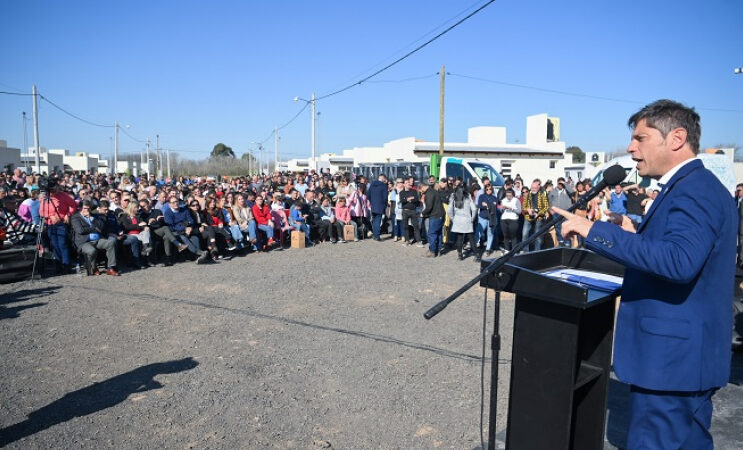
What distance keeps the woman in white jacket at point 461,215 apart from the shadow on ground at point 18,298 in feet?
25.3

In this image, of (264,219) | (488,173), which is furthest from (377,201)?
(488,173)

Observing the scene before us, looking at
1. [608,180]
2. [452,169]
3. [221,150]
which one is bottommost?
[608,180]

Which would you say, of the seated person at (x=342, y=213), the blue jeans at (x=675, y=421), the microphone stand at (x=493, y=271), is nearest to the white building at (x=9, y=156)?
the seated person at (x=342, y=213)

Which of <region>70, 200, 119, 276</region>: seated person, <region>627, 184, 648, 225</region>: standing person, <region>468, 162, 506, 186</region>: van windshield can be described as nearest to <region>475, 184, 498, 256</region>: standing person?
<region>627, 184, 648, 225</region>: standing person

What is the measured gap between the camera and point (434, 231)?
38.5 ft

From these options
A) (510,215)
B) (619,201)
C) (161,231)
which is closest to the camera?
(161,231)

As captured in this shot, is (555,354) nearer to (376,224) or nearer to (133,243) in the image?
(133,243)

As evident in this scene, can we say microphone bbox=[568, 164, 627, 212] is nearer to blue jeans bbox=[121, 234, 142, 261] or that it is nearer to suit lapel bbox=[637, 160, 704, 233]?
suit lapel bbox=[637, 160, 704, 233]

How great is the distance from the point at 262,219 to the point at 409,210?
12.6ft

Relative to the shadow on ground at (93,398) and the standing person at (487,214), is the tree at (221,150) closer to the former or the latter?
the standing person at (487,214)

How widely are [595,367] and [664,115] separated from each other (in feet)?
4.28

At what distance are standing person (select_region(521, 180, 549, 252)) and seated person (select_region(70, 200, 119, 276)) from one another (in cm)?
887

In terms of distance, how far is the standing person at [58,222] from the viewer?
9430 millimetres

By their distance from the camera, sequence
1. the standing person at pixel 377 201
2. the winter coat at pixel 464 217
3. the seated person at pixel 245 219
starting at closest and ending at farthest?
the winter coat at pixel 464 217
the seated person at pixel 245 219
the standing person at pixel 377 201
